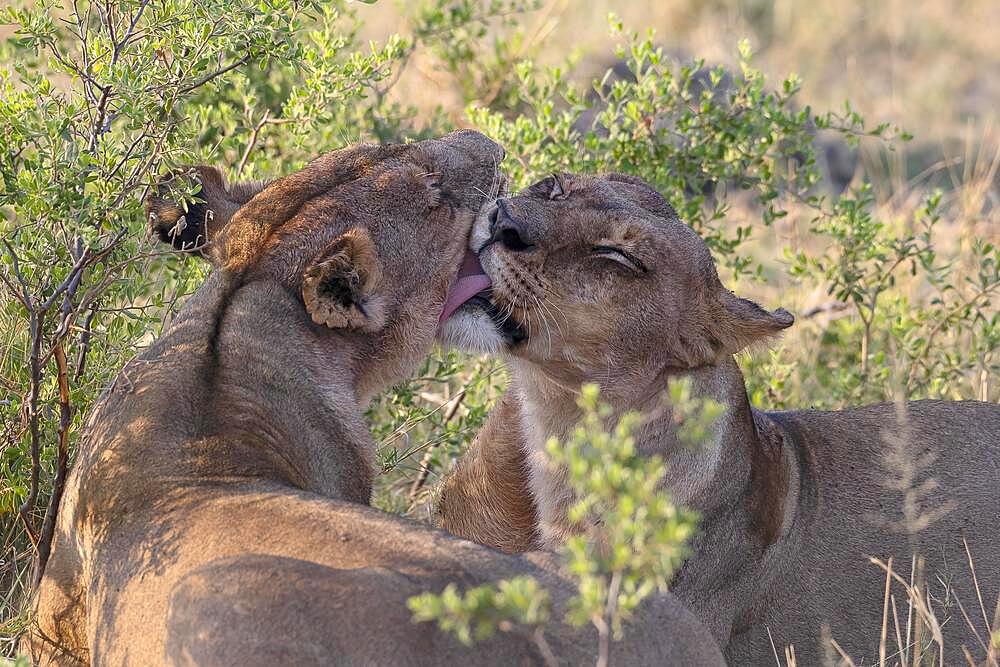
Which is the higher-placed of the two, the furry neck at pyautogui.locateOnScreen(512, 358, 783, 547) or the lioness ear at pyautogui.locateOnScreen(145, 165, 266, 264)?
the lioness ear at pyautogui.locateOnScreen(145, 165, 266, 264)

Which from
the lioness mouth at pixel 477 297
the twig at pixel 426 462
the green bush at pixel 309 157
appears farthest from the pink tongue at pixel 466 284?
the twig at pixel 426 462

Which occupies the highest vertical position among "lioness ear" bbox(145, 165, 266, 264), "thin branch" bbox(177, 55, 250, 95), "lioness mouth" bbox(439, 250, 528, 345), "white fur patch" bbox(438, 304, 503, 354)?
"thin branch" bbox(177, 55, 250, 95)

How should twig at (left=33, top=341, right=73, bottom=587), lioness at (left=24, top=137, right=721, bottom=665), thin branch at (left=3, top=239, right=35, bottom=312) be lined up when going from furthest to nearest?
twig at (left=33, top=341, right=73, bottom=587) < thin branch at (left=3, top=239, right=35, bottom=312) < lioness at (left=24, top=137, right=721, bottom=665)

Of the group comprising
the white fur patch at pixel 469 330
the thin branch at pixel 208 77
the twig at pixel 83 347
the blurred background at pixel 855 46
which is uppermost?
the blurred background at pixel 855 46

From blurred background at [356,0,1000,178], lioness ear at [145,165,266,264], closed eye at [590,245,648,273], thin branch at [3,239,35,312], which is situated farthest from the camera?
blurred background at [356,0,1000,178]

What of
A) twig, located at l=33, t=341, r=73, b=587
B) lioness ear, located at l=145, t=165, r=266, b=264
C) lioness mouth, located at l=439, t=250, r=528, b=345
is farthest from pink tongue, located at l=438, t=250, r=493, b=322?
twig, located at l=33, t=341, r=73, b=587

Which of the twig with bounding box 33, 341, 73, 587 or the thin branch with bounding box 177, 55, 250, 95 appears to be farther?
the thin branch with bounding box 177, 55, 250, 95

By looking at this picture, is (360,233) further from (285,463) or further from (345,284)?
(285,463)

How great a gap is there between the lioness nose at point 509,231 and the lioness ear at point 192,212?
31.6 inches

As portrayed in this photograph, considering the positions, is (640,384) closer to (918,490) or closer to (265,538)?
(918,490)

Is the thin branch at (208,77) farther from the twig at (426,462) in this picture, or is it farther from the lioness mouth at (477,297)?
the twig at (426,462)

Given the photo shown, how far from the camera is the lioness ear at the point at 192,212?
4.13 m

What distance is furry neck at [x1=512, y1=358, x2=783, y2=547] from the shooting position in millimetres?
4320

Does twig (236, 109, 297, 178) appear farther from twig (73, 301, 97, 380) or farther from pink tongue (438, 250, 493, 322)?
pink tongue (438, 250, 493, 322)
